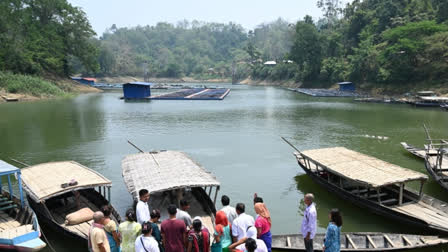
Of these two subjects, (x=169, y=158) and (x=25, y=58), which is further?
(x=25, y=58)

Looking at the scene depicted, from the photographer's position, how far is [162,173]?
10.8 m

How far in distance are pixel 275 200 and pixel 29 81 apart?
1907 inches

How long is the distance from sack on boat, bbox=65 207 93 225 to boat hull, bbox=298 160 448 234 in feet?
26.1

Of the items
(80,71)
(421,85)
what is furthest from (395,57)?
(80,71)

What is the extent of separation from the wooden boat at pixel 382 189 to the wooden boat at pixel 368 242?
0.71 metres

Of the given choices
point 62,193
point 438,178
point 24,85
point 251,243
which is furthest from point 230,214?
point 24,85

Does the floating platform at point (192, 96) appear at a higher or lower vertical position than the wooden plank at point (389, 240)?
higher

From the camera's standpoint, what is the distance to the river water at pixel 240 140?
41.5 feet

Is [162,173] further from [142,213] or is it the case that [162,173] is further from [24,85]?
[24,85]

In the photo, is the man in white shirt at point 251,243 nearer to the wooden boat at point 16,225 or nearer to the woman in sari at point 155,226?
the woman in sari at point 155,226

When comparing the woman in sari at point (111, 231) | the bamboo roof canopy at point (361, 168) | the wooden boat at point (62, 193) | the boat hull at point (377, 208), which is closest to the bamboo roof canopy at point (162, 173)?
the wooden boat at point (62, 193)

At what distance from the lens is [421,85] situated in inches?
1900

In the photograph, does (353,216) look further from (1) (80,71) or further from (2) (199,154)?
(1) (80,71)

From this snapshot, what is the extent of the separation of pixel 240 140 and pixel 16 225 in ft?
50.8
